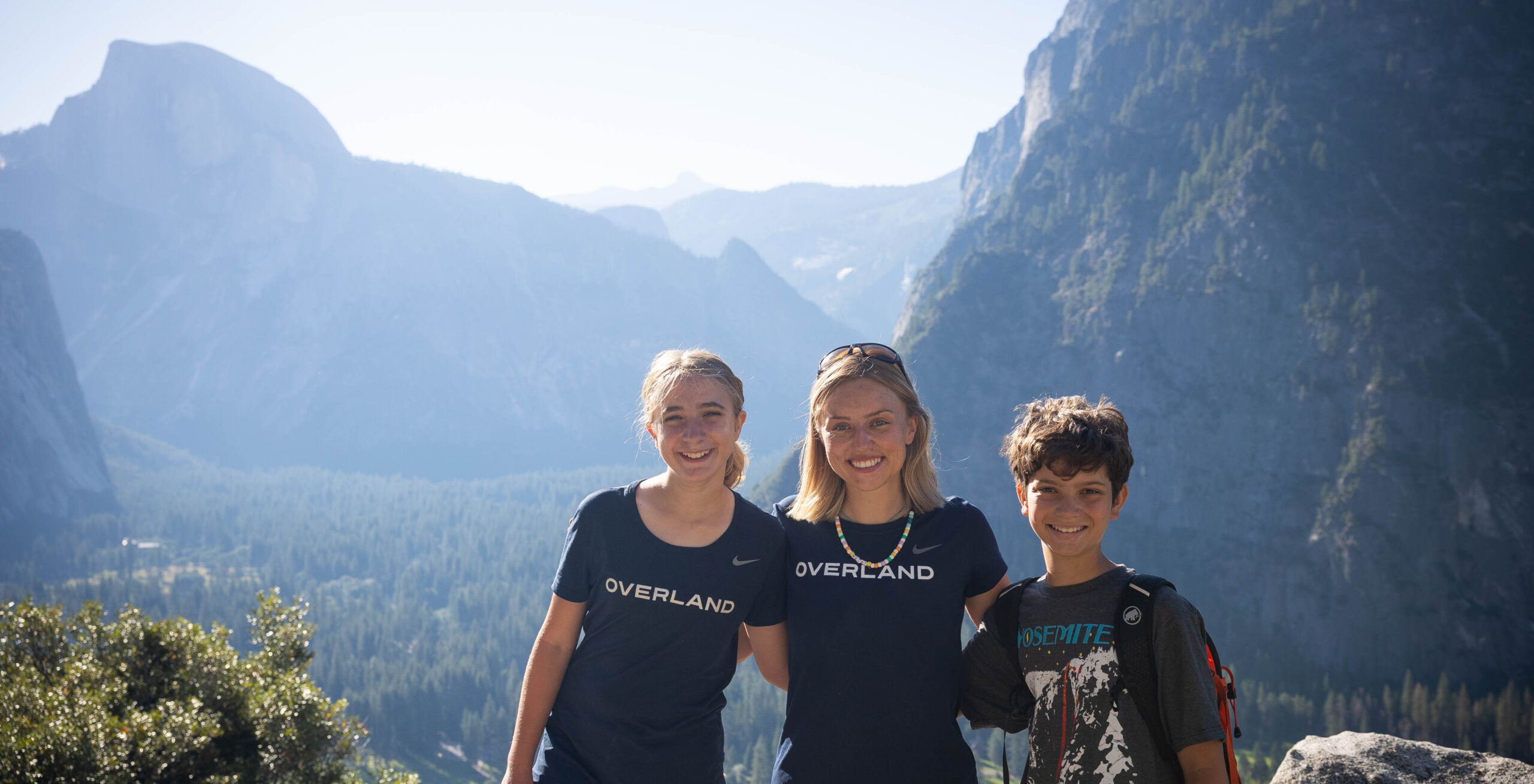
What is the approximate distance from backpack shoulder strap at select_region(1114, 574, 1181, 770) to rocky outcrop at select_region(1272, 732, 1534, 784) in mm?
3438

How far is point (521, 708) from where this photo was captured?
5.22 metres

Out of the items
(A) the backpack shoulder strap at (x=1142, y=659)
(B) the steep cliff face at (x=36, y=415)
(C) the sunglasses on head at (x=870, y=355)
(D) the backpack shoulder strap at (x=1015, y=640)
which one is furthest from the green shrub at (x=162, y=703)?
(B) the steep cliff face at (x=36, y=415)

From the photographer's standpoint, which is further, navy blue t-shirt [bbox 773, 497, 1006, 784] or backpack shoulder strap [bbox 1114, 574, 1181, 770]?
navy blue t-shirt [bbox 773, 497, 1006, 784]

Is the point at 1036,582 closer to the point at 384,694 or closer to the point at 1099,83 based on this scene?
the point at 384,694

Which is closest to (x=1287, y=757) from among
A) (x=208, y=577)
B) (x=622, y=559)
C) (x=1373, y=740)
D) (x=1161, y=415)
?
(x=1373, y=740)

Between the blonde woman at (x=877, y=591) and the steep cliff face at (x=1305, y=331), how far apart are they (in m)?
119

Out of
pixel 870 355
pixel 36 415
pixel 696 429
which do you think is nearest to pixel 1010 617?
pixel 870 355

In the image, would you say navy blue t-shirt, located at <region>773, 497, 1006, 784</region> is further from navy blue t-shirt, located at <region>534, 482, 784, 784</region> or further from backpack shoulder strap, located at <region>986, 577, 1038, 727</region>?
navy blue t-shirt, located at <region>534, 482, 784, 784</region>

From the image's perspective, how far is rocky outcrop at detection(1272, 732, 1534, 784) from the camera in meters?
6.54

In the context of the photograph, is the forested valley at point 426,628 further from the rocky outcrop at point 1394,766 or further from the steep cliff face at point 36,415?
the rocky outcrop at point 1394,766

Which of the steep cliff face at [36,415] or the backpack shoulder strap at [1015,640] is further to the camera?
the steep cliff face at [36,415]

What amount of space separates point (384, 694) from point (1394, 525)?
140362mm

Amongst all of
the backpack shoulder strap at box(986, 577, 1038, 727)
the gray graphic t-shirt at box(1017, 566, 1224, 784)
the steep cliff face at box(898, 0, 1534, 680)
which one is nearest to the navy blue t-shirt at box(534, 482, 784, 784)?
the backpack shoulder strap at box(986, 577, 1038, 727)

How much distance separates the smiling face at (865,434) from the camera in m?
5.33
